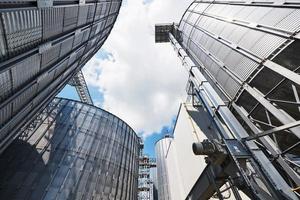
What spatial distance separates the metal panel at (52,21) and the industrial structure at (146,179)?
3210 cm

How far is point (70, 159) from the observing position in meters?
19.5

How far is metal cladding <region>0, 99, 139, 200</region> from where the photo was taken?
16.9 metres

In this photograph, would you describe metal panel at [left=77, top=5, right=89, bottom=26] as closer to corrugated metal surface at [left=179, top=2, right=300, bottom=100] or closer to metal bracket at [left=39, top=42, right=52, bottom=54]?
metal bracket at [left=39, top=42, right=52, bottom=54]

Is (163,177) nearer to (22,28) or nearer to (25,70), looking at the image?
(25,70)

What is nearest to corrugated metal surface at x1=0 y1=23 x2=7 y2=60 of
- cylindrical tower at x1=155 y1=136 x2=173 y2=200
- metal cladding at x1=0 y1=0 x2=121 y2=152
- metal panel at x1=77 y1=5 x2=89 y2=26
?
metal cladding at x1=0 y1=0 x2=121 y2=152

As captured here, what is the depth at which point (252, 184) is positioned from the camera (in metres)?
6.27

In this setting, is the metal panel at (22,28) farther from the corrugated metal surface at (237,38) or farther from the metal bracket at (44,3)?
the corrugated metal surface at (237,38)

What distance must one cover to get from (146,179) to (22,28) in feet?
121

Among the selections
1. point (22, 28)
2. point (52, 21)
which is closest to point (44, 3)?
point (52, 21)

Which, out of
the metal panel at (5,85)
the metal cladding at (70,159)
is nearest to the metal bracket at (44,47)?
the metal panel at (5,85)

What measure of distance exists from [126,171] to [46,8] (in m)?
18.8

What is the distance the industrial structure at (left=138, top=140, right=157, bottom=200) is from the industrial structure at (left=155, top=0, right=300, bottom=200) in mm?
28902

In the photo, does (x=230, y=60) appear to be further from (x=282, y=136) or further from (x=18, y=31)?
(x=18, y=31)

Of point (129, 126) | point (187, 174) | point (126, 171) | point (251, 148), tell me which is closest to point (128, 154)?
point (126, 171)
